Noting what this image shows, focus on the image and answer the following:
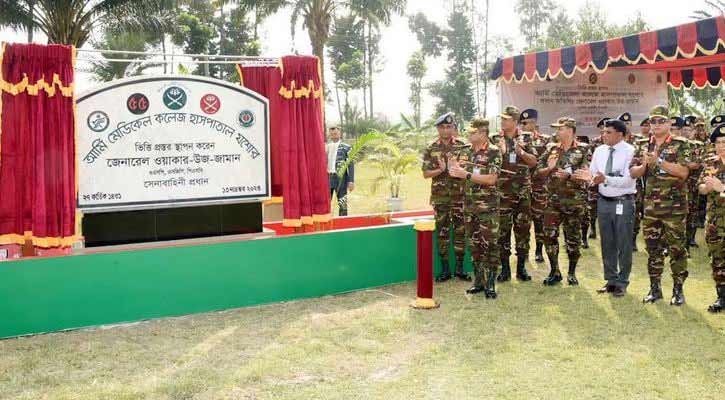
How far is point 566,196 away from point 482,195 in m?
1.01

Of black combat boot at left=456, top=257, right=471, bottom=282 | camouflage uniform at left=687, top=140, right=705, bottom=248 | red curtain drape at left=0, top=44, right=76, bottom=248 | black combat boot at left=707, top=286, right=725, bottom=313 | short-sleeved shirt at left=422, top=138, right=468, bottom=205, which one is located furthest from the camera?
camouflage uniform at left=687, top=140, right=705, bottom=248

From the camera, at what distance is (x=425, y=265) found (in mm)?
5391

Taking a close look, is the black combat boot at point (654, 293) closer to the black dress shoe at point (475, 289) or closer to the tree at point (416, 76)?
the black dress shoe at point (475, 289)

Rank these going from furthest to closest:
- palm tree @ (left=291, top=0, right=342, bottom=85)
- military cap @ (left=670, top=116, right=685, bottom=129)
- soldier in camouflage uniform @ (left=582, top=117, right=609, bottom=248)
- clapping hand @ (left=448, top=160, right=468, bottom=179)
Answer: palm tree @ (left=291, top=0, right=342, bottom=85) → soldier in camouflage uniform @ (left=582, top=117, right=609, bottom=248) → military cap @ (left=670, top=116, right=685, bottom=129) → clapping hand @ (left=448, top=160, right=468, bottom=179)

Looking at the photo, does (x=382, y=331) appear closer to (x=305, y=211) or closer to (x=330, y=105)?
(x=305, y=211)

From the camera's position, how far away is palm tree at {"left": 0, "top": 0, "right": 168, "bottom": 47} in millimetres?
14875

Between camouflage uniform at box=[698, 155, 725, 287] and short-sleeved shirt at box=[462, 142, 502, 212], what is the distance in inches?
62.9

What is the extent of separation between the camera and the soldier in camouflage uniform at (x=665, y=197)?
5.25 meters

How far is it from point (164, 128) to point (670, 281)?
15.8 ft

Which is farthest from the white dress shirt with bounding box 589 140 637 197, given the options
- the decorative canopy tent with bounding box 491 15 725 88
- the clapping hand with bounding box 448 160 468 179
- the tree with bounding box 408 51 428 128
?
the tree with bounding box 408 51 428 128

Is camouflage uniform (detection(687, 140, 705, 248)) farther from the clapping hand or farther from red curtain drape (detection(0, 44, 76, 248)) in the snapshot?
red curtain drape (detection(0, 44, 76, 248))

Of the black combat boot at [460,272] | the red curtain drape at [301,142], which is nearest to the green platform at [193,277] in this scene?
the red curtain drape at [301,142]

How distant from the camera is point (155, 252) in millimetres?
5090

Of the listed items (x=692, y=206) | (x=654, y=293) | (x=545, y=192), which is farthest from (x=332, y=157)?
(x=654, y=293)
